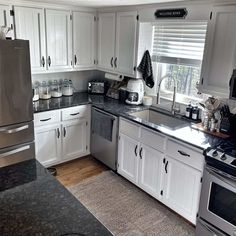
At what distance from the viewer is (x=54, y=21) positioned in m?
3.37

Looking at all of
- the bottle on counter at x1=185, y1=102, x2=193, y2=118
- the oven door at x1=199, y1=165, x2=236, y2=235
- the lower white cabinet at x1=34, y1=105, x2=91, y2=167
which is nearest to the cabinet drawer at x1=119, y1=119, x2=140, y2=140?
the bottle on counter at x1=185, y1=102, x2=193, y2=118

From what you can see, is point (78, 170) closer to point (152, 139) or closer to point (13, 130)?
point (13, 130)

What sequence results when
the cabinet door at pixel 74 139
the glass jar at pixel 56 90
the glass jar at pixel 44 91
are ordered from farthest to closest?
the glass jar at pixel 56 90 < the glass jar at pixel 44 91 < the cabinet door at pixel 74 139

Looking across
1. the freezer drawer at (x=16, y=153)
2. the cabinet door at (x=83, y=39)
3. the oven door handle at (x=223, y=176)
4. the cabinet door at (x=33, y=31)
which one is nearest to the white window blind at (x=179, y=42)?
the cabinet door at (x=83, y=39)

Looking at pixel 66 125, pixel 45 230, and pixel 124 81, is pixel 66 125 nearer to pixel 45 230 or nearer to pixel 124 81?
pixel 124 81

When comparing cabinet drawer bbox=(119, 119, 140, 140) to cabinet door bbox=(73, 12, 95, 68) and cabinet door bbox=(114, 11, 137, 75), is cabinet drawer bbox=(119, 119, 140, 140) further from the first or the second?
A: cabinet door bbox=(73, 12, 95, 68)

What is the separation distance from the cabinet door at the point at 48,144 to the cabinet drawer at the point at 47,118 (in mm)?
66

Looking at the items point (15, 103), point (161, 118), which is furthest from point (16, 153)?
point (161, 118)

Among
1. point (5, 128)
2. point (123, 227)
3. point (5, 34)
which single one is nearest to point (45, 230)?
point (123, 227)

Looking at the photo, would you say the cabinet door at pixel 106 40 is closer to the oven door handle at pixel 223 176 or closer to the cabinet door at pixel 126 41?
the cabinet door at pixel 126 41

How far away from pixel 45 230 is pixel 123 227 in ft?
5.07

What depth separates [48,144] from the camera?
3396 millimetres

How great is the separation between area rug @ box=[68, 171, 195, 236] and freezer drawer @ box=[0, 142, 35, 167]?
685mm

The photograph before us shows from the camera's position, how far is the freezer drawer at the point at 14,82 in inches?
104
